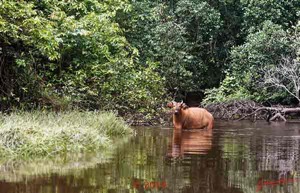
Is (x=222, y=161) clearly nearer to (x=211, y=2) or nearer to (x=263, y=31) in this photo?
(x=263, y=31)

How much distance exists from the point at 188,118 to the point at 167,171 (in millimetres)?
9257

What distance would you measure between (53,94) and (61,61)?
187 cm

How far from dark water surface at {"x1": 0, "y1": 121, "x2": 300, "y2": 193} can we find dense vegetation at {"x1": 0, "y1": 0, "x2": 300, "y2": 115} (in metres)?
4.52

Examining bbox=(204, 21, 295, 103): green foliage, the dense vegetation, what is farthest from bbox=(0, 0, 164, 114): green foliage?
bbox=(204, 21, 295, 103): green foliage

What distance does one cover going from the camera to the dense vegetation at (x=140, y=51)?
46.2ft

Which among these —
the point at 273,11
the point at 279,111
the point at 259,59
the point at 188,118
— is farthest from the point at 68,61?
the point at 273,11

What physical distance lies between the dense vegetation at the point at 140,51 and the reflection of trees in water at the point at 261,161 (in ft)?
17.2

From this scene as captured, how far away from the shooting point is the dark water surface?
640cm

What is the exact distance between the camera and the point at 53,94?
50.1 ft

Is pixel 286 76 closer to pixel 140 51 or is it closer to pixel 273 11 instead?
pixel 273 11

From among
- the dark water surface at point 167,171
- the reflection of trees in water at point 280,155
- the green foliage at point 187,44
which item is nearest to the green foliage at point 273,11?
the green foliage at point 187,44

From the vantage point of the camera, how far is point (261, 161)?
8.84 m

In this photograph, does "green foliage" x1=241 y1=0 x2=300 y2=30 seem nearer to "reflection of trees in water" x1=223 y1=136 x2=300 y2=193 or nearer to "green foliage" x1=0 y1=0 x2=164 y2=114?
"green foliage" x1=0 y1=0 x2=164 y2=114

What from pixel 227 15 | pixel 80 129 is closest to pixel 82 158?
pixel 80 129
